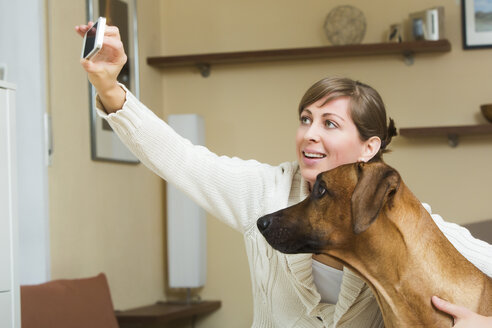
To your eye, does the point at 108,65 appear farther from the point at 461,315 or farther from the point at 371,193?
the point at 461,315

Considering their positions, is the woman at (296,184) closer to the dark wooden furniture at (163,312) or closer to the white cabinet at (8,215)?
the white cabinet at (8,215)

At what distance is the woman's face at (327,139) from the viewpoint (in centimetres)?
197

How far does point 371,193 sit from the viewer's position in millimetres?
1540

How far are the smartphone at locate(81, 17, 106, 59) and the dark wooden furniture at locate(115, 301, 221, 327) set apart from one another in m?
2.06

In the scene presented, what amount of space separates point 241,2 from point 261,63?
368 mm

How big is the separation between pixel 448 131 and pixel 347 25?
30.2 inches

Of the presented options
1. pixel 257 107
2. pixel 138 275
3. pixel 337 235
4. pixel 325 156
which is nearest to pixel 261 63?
pixel 257 107

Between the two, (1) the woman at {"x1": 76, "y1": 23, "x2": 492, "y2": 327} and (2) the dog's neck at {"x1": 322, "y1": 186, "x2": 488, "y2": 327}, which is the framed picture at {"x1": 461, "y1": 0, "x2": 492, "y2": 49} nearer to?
(1) the woman at {"x1": 76, "y1": 23, "x2": 492, "y2": 327}

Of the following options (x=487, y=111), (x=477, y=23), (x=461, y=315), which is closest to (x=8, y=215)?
(x=461, y=315)

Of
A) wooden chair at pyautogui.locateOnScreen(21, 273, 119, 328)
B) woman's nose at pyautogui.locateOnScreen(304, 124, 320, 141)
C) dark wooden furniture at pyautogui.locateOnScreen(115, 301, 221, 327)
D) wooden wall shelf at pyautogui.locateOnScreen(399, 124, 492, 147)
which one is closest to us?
woman's nose at pyautogui.locateOnScreen(304, 124, 320, 141)

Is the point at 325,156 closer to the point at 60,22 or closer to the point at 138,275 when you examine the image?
the point at 60,22

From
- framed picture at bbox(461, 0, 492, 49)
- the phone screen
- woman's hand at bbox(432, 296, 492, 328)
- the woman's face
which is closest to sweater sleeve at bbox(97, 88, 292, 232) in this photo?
the woman's face

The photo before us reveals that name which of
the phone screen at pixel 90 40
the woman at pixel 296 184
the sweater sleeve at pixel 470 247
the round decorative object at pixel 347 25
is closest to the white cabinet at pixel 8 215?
the woman at pixel 296 184

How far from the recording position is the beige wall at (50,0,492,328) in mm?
3777
